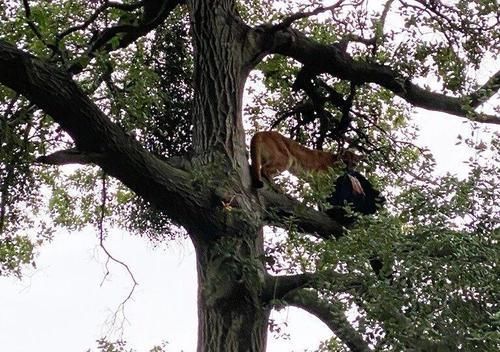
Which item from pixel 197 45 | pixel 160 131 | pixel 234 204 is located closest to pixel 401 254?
pixel 234 204

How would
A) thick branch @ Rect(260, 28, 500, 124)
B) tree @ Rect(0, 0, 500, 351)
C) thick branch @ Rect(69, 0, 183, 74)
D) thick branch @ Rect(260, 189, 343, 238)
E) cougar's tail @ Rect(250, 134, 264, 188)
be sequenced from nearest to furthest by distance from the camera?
tree @ Rect(0, 0, 500, 351) → thick branch @ Rect(260, 189, 343, 238) → cougar's tail @ Rect(250, 134, 264, 188) → thick branch @ Rect(69, 0, 183, 74) → thick branch @ Rect(260, 28, 500, 124)

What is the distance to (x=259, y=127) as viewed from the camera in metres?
9.12

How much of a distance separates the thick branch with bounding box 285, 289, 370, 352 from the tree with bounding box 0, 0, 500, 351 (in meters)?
0.02

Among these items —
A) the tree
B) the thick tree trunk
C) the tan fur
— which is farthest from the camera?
the tan fur

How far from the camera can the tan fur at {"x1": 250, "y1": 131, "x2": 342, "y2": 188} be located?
661cm

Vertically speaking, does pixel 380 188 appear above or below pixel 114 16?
below

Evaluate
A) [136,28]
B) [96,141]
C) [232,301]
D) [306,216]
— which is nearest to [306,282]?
[232,301]

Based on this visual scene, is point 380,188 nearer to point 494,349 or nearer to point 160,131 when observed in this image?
point 160,131

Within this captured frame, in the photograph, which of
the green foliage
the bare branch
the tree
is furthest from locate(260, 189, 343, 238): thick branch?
the green foliage

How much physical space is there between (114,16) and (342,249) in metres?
4.39

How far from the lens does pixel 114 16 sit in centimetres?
794

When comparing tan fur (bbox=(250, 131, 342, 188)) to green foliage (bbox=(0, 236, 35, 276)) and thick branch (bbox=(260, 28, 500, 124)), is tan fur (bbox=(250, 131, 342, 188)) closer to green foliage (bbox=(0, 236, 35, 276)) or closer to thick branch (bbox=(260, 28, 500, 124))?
thick branch (bbox=(260, 28, 500, 124))

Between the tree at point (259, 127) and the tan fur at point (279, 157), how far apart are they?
38 cm

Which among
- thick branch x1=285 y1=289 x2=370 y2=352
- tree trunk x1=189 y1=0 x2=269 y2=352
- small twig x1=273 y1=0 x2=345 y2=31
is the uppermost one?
small twig x1=273 y1=0 x2=345 y2=31
